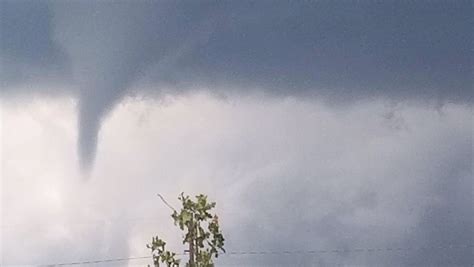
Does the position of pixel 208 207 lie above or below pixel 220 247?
above

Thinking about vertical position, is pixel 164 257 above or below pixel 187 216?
below

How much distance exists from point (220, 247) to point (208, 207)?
12.3 ft

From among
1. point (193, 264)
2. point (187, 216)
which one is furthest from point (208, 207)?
point (193, 264)

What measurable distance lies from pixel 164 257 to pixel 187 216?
12.8 feet

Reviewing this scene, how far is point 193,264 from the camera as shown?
2048 inches

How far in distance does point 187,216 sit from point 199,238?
90.8 inches

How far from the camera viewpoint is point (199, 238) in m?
52.1

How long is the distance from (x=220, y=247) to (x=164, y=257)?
193 inches

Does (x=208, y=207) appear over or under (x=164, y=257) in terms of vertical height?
over

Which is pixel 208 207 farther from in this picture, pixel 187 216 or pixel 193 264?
pixel 193 264

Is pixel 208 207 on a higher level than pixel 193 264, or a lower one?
higher

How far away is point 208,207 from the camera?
51.8m

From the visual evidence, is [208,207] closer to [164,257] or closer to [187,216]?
[187,216]

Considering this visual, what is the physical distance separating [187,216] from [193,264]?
14.0ft
